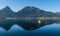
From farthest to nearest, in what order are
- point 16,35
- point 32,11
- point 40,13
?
point 32,11 < point 40,13 < point 16,35

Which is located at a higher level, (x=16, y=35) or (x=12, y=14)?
(x=12, y=14)

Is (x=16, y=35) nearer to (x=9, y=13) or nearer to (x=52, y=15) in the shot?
(x=9, y=13)

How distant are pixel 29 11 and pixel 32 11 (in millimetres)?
2760

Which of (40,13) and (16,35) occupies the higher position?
(40,13)

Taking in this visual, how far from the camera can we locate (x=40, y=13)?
1785 inches

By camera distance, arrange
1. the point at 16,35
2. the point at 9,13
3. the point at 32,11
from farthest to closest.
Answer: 1. the point at 32,11
2. the point at 9,13
3. the point at 16,35

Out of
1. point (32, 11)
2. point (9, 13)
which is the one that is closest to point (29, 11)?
point (32, 11)

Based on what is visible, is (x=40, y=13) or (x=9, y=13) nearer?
(x=9, y=13)

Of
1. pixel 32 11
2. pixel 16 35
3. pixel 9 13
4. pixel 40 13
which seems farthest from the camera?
pixel 32 11

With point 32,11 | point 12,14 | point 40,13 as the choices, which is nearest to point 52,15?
point 40,13

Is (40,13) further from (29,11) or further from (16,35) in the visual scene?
(16,35)

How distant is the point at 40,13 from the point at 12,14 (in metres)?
10.7

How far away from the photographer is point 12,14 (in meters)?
42.8

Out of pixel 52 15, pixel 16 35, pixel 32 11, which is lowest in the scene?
pixel 16 35
